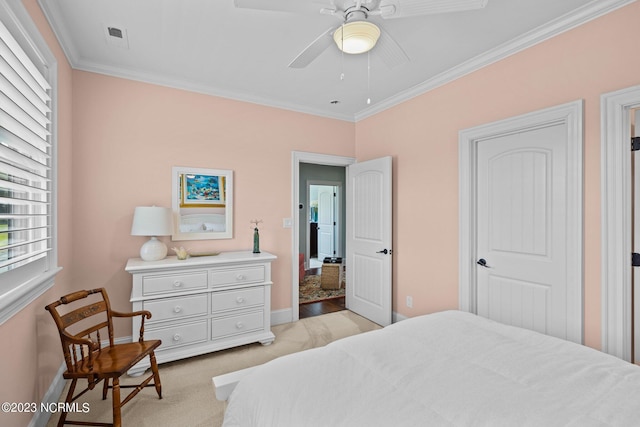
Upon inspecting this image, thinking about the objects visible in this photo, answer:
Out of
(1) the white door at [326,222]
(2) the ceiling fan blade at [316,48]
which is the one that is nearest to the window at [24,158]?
(2) the ceiling fan blade at [316,48]

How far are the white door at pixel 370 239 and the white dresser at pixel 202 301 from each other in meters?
1.27

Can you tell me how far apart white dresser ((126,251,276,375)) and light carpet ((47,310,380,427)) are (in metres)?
0.10

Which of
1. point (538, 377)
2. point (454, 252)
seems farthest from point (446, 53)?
point (538, 377)

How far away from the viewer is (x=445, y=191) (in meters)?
2.97

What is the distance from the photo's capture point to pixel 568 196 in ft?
6.89

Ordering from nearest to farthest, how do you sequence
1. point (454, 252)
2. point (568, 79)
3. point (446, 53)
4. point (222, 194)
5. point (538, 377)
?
point (538, 377) < point (568, 79) < point (446, 53) < point (454, 252) < point (222, 194)

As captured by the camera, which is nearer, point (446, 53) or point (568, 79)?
point (568, 79)

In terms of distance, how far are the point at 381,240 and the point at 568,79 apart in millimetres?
2110

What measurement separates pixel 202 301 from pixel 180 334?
0.31 meters

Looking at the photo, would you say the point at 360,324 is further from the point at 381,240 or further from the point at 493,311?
the point at 493,311

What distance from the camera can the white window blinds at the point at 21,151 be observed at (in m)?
1.43

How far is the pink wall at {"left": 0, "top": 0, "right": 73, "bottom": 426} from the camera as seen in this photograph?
4.81ft

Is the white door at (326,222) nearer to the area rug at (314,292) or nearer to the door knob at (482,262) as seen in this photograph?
the area rug at (314,292)

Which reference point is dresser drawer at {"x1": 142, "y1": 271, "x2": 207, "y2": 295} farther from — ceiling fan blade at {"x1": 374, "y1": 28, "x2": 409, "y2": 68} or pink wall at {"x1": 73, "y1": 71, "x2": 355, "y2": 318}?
ceiling fan blade at {"x1": 374, "y1": 28, "x2": 409, "y2": 68}
